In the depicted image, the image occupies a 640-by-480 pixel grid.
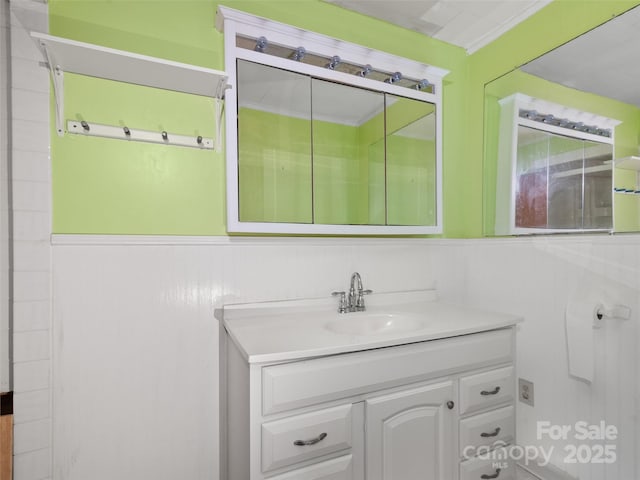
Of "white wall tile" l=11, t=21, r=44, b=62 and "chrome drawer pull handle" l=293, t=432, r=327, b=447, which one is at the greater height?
"white wall tile" l=11, t=21, r=44, b=62

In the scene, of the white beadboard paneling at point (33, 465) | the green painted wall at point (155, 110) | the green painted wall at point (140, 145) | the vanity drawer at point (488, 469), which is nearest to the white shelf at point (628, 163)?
the green painted wall at point (155, 110)

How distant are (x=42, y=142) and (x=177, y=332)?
842mm

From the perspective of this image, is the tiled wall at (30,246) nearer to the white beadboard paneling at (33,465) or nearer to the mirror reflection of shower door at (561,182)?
the white beadboard paneling at (33,465)

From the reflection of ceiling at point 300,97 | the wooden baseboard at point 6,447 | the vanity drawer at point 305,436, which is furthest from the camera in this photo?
the reflection of ceiling at point 300,97

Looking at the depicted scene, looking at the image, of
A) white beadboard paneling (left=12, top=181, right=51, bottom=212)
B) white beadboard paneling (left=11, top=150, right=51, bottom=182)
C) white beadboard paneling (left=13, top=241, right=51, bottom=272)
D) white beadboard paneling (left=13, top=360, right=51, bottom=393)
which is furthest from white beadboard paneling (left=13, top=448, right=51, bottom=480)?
white beadboard paneling (left=11, top=150, right=51, bottom=182)

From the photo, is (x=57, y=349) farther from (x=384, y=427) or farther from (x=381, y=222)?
(x=381, y=222)

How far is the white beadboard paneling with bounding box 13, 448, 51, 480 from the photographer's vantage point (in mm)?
1105

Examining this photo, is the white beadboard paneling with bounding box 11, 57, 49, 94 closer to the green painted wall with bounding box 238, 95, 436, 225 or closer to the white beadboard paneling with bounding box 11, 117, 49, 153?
the white beadboard paneling with bounding box 11, 117, 49, 153

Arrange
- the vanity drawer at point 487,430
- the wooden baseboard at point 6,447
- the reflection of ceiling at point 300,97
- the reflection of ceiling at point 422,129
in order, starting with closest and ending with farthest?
the wooden baseboard at point 6,447, the vanity drawer at point 487,430, the reflection of ceiling at point 300,97, the reflection of ceiling at point 422,129

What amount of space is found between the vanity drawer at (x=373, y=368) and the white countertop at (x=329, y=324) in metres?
0.04

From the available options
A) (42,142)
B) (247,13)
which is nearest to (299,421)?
(42,142)

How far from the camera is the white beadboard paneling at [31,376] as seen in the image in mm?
1109

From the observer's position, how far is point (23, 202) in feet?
3.69

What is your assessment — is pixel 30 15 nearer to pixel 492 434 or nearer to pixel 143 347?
pixel 143 347
